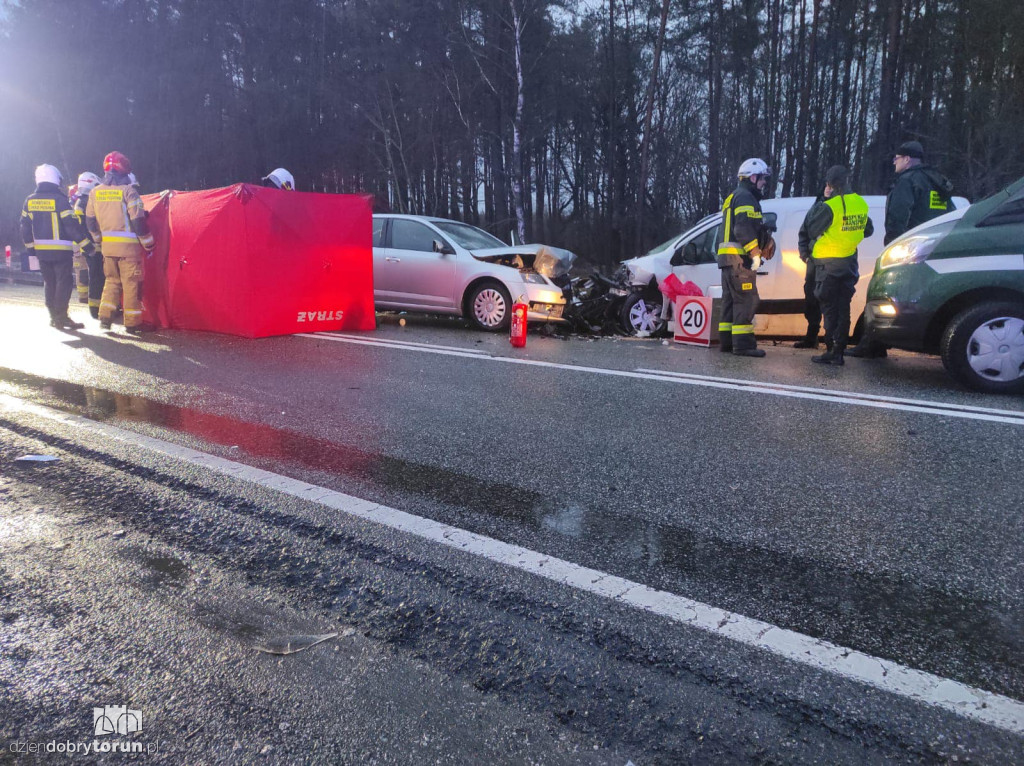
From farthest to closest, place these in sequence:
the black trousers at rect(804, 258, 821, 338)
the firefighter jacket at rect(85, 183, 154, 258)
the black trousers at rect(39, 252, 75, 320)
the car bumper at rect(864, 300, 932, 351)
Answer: the black trousers at rect(39, 252, 75, 320) → the firefighter jacket at rect(85, 183, 154, 258) → the black trousers at rect(804, 258, 821, 338) → the car bumper at rect(864, 300, 932, 351)

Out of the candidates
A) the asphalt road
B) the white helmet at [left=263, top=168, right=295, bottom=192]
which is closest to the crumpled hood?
the white helmet at [left=263, top=168, right=295, bottom=192]

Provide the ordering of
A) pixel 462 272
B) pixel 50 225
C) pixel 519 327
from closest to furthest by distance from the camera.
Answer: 1. pixel 519 327
2. pixel 50 225
3. pixel 462 272

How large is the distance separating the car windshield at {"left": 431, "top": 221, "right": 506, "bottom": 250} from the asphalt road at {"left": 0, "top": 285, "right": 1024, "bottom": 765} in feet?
18.3

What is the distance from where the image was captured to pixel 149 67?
39500 mm

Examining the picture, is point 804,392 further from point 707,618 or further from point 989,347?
point 707,618

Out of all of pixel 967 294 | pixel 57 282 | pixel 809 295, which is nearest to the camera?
pixel 967 294

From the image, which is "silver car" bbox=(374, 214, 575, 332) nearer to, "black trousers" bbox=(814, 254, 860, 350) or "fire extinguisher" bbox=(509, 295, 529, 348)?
"fire extinguisher" bbox=(509, 295, 529, 348)

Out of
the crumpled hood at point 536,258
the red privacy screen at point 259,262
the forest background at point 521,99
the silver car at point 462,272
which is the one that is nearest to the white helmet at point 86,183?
the red privacy screen at point 259,262

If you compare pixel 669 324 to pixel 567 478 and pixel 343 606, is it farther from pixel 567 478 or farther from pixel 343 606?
pixel 343 606

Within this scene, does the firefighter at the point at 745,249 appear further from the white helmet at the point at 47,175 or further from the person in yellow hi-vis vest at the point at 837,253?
the white helmet at the point at 47,175

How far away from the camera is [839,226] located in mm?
7055

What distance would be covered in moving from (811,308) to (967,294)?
2.47 m

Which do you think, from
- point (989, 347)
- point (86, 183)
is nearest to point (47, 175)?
point (86, 183)

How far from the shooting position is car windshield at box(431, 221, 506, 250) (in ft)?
33.8
